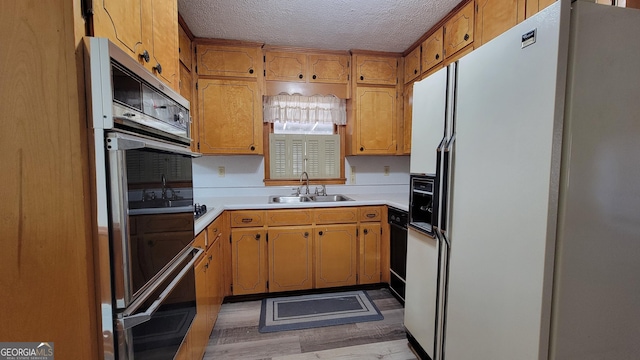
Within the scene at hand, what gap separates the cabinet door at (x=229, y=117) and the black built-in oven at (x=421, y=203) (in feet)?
5.17

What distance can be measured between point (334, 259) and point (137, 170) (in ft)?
6.62

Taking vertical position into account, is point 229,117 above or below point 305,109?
below

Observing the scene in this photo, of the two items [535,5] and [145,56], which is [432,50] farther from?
[145,56]

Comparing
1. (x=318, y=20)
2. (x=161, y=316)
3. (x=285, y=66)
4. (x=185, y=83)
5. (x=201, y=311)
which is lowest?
(x=201, y=311)

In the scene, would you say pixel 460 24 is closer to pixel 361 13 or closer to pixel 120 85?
pixel 361 13

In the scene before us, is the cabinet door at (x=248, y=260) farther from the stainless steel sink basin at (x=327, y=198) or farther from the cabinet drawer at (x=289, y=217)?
the stainless steel sink basin at (x=327, y=198)

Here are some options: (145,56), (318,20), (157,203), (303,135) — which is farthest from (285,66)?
(157,203)

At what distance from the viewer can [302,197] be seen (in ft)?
9.37

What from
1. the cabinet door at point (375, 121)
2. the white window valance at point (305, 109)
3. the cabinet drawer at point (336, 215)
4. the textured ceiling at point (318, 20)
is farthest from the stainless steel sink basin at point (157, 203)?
the cabinet door at point (375, 121)

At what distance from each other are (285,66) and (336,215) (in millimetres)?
1555

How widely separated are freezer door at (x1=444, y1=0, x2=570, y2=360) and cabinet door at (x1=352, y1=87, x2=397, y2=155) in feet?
4.96

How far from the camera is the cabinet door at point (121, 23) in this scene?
2.28 ft

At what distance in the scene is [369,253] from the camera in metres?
2.54

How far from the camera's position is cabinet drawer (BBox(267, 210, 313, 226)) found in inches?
92.9
